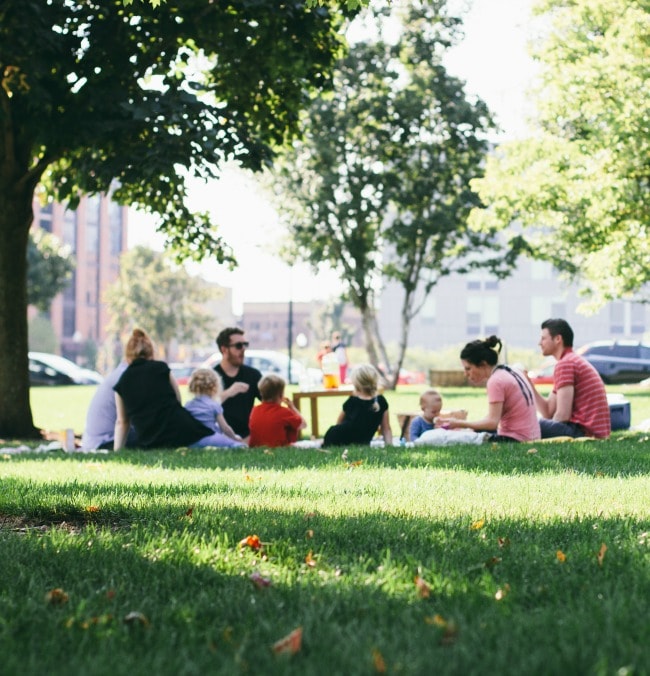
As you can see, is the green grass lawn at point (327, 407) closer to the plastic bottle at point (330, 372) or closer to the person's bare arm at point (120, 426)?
the plastic bottle at point (330, 372)

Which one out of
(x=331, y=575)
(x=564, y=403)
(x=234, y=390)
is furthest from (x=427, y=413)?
(x=331, y=575)

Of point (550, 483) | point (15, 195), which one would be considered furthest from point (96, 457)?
point (15, 195)

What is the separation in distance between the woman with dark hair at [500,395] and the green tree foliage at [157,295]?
58.7 metres

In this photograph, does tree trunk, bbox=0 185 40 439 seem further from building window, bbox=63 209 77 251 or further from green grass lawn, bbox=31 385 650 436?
building window, bbox=63 209 77 251

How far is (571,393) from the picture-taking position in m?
10.5

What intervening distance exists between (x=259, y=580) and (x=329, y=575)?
0.29 meters

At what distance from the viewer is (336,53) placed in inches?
610

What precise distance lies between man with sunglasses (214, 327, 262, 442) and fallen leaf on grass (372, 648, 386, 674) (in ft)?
30.3

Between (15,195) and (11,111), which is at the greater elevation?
(11,111)

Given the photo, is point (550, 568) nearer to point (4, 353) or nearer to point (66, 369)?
point (4, 353)

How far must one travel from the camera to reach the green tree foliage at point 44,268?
54.6 metres

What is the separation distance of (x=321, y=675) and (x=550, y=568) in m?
1.55

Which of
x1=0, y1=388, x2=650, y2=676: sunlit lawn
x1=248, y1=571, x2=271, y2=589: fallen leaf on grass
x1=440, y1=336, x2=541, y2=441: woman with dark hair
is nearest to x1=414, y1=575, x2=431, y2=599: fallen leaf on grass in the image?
x1=0, y1=388, x2=650, y2=676: sunlit lawn

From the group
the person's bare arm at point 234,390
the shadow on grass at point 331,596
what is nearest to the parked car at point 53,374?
the person's bare arm at point 234,390
